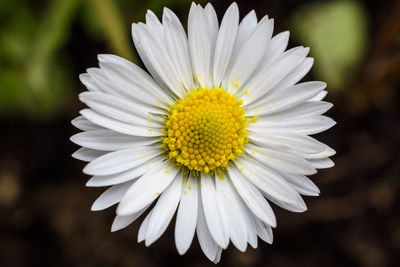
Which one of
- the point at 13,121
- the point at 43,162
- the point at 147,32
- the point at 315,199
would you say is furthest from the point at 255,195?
the point at 13,121

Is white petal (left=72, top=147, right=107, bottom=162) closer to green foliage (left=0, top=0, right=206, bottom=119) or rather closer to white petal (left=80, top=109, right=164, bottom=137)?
white petal (left=80, top=109, right=164, bottom=137)

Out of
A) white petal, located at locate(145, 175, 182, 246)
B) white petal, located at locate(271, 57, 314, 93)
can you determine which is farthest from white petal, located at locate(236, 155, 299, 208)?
white petal, located at locate(271, 57, 314, 93)

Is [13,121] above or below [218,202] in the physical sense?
above

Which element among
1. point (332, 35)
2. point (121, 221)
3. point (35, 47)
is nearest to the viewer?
point (121, 221)

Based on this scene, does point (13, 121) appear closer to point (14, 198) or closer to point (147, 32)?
point (14, 198)

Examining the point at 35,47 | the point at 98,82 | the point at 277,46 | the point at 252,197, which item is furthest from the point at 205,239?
the point at 35,47

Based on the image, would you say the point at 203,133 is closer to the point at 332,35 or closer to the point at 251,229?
the point at 251,229

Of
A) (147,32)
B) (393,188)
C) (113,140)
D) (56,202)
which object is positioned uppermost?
(147,32)
